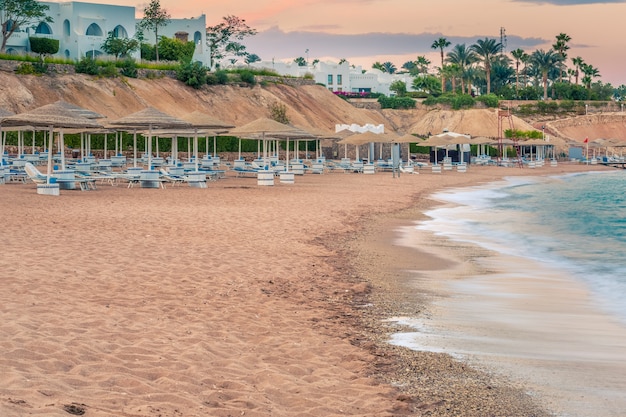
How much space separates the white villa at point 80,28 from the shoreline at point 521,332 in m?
→ 60.5

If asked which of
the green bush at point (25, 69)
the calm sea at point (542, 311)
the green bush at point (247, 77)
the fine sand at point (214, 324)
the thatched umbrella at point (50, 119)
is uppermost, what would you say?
the green bush at point (247, 77)

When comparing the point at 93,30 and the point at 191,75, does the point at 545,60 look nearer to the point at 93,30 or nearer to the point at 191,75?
the point at 191,75

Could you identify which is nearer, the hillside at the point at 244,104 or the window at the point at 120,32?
the hillside at the point at 244,104

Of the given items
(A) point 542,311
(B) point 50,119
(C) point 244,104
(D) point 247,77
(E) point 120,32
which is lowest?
(A) point 542,311

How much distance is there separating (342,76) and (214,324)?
105 m

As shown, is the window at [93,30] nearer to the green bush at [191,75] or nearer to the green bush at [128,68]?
the green bush at [128,68]

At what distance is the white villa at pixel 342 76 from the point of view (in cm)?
10244

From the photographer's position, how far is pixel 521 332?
26.3 feet

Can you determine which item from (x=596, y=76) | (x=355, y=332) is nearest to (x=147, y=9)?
(x=355, y=332)

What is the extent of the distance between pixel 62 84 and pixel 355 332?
58583 millimetres

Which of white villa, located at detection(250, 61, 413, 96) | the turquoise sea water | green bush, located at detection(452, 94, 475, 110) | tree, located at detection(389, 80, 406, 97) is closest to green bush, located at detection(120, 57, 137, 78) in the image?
white villa, located at detection(250, 61, 413, 96)

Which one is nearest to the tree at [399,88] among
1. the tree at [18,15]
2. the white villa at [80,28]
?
the white villa at [80,28]

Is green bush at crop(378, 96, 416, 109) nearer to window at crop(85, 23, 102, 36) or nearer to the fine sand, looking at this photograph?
window at crop(85, 23, 102, 36)

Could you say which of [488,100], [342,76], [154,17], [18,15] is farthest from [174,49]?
[488,100]
